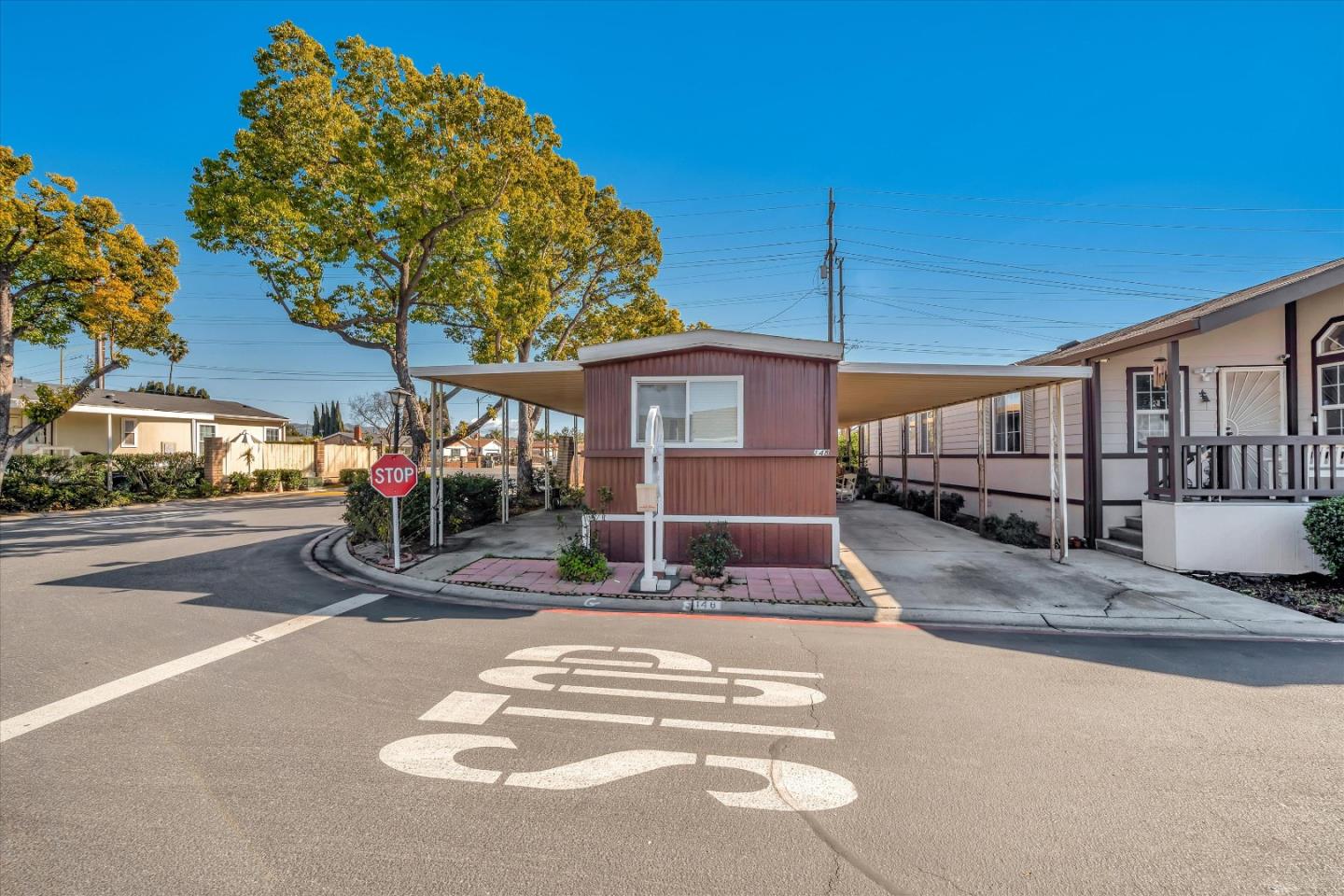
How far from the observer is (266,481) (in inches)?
921

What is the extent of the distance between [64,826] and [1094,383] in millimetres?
12013

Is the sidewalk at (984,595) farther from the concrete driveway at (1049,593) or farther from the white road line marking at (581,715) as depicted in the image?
the white road line marking at (581,715)

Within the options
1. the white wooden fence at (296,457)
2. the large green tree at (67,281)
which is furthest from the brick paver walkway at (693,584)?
the white wooden fence at (296,457)

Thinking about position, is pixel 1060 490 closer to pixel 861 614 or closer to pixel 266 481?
pixel 861 614

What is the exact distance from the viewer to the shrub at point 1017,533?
379 inches

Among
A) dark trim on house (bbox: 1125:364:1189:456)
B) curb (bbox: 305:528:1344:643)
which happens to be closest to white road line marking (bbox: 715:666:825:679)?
curb (bbox: 305:528:1344:643)

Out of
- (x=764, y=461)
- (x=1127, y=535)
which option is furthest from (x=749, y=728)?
(x=1127, y=535)

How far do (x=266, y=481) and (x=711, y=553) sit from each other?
77.6 ft

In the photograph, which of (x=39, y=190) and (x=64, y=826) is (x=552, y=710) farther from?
(x=39, y=190)

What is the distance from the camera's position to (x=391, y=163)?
36.4 ft

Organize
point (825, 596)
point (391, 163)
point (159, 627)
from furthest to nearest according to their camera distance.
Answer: point (391, 163) → point (825, 596) → point (159, 627)

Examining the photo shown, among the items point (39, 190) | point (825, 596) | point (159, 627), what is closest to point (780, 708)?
point (825, 596)

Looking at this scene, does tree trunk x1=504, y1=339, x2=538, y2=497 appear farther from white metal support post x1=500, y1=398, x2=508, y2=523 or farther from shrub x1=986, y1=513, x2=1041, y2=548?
shrub x1=986, y1=513, x2=1041, y2=548

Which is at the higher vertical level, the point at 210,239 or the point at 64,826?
the point at 210,239
